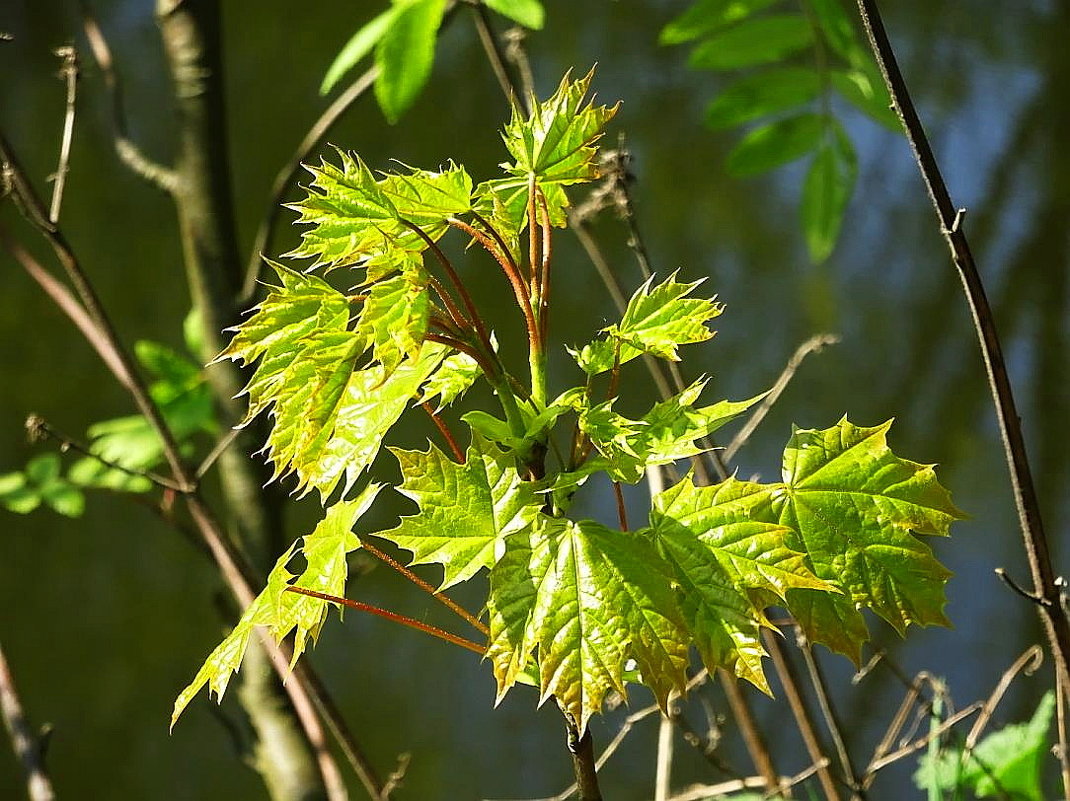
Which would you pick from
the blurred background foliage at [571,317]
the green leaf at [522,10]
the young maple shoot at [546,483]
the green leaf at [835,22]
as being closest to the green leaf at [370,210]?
the young maple shoot at [546,483]

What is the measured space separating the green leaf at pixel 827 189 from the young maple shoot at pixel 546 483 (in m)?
0.44

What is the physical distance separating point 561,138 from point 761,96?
1.51 feet

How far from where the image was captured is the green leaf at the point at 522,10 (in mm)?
547

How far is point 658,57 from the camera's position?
125 cm

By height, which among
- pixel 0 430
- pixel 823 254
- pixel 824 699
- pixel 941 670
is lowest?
pixel 941 670

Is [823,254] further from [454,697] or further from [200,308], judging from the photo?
[454,697]

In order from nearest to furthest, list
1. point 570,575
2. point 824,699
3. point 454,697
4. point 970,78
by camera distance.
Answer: point 570,575, point 824,699, point 970,78, point 454,697

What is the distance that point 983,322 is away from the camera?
1.21 ft

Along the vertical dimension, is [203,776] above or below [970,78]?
below

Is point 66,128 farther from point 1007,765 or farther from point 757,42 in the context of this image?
point 1007,765

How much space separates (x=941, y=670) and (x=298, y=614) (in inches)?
40.8

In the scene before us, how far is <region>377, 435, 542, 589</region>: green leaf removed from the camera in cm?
33

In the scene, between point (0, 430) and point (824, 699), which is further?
point (0, 430)

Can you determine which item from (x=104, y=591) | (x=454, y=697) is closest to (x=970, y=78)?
(x=454, y=697)
